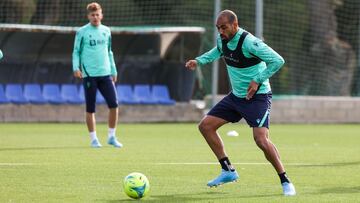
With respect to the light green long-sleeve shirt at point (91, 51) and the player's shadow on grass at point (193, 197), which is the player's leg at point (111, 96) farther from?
the player's shadow on grass at point (193, 197)

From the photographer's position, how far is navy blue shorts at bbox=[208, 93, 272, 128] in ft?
32.3

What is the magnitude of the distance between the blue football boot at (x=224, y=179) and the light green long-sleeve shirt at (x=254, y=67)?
87 cm

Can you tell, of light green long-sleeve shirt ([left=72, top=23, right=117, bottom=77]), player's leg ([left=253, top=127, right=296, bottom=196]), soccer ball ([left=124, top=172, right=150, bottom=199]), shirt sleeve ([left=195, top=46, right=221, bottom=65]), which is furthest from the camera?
light green long-sleeve shirt ([left=72, top=23, right=117, bottom=77])

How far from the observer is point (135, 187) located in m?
8.98

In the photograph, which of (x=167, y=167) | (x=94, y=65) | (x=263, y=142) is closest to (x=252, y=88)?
(x=263, y=142)

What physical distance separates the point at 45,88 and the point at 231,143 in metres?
9.20

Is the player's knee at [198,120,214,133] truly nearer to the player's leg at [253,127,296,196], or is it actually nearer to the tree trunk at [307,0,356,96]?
→ the player's leg at [253,127,296,196]

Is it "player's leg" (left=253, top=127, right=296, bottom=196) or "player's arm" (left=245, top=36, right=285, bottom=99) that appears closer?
"player's leg" (left=253, top=127, right=296, bottom=196)

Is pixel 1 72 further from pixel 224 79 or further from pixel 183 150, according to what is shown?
pixel 183 150

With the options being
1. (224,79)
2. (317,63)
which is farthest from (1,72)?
(317,63)

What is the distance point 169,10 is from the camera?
1238 inches

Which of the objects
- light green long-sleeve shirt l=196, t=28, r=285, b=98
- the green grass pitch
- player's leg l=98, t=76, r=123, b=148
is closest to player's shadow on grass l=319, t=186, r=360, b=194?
the green grass pitch

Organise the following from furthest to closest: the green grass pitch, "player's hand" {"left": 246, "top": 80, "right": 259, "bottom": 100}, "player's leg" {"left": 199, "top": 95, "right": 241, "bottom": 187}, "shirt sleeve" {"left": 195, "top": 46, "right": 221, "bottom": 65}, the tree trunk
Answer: the tree trunk < "shirt sleeve" {"left": 195, "top": 46, "right": 221, "bottom": 65} < "player's leg" {"left": 199, "top": 95, "right": 241, "bottom": 187} < "player's hand" {"left": 246, "top": 80, "right": 259, "bottom": 100} < the green grass pitch

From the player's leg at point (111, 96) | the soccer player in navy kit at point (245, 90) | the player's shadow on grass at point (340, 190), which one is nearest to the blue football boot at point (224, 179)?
the soccer player in navy kit at point (245, 90)
